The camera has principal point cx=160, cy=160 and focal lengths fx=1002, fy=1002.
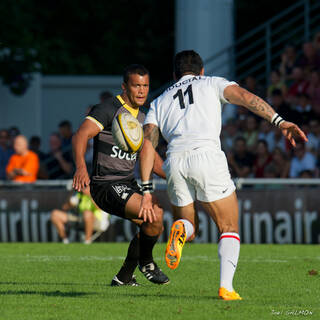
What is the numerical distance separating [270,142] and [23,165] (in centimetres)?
442

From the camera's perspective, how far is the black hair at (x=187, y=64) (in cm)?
859

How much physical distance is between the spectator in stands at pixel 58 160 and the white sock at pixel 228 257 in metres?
11.0

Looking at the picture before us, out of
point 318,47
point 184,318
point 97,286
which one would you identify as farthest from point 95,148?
point 318,47

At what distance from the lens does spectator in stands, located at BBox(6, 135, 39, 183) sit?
691 inches

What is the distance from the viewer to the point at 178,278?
10469mm

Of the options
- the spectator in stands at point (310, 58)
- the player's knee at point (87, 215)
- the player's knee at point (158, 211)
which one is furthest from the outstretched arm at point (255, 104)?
the spectator in stands at point (310, 58)

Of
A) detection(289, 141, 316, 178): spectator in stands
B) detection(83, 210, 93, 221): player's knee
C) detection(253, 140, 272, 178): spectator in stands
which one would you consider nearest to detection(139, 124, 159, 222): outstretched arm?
detection(83, 210, 93, 221): player's knee

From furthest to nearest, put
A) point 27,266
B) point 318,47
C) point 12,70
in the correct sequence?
point 12,70 → point 318,47 → point 27,266

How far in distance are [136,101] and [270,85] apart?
34.6 ft

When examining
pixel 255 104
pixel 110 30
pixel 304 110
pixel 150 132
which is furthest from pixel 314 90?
pixel 110 30

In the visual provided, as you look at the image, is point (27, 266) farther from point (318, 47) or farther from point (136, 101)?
point (318, 47)

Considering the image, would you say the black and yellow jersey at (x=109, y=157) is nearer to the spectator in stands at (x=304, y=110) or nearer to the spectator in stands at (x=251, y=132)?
the spectator in stands at (x=304, y=110)

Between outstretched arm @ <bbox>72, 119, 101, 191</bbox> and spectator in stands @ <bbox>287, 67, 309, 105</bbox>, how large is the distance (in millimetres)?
9546

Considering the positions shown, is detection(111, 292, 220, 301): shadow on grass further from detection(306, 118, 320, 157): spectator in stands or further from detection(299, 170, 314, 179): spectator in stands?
detection(306, 118, 320, 157): spectator in stands
